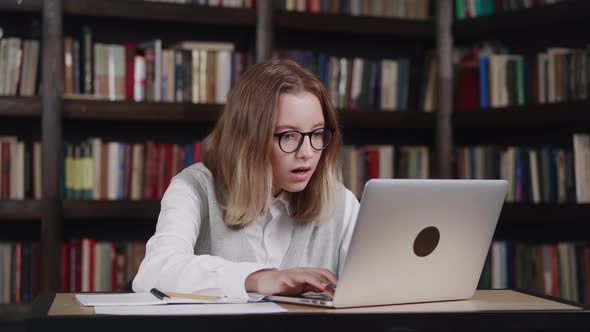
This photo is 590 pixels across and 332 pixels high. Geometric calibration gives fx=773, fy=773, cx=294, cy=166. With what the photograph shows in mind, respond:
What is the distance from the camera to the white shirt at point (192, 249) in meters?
1.34

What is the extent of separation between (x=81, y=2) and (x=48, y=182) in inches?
26.8

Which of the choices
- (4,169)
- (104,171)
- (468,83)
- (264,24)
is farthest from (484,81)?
(4,169)

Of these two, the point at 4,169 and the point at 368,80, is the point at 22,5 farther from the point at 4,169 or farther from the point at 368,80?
the point at 368,80

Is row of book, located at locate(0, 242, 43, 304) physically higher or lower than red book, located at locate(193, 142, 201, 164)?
lower

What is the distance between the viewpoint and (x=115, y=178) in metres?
2.92

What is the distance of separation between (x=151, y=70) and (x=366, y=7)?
36.8 inches

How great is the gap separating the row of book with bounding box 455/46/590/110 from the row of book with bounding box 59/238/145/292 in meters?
1.53

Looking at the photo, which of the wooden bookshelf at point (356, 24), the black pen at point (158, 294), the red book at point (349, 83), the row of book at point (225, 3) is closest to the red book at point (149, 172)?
the row of book at point (225, 3)

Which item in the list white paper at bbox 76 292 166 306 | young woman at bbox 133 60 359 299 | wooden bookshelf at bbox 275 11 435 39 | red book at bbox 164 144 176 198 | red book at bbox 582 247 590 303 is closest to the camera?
white paper at bbox 76 292 166 306

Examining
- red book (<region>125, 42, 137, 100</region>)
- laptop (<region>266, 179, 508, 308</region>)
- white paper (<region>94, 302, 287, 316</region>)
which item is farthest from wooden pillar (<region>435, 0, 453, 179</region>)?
white paper (<region>94, 302, 287, 316</region>)

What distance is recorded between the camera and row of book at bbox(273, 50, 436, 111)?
3.14 meters

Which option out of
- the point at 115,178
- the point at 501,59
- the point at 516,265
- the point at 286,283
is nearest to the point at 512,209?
the point at 516,265

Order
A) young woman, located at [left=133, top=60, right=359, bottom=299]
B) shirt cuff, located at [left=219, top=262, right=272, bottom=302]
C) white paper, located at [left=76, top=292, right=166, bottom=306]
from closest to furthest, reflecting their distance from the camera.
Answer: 1. white paper, located at [left=76, top=292, right=166, bottom=306]
2. shirt cuff, located at [left=219, top=262, right=272, bottom=302]
3. young woman, located at [left=133, top=60, right=359, bottom=299]

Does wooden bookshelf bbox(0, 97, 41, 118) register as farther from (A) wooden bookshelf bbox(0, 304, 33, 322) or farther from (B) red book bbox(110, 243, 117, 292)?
(A) wooden bookshelf bbox(0, 304, 33, 322)
